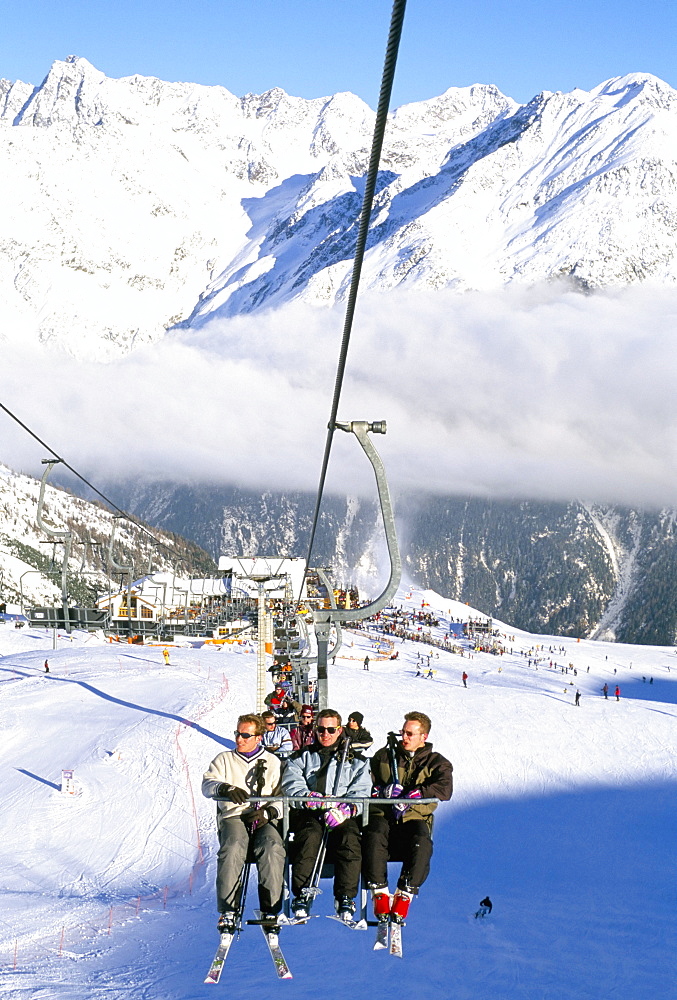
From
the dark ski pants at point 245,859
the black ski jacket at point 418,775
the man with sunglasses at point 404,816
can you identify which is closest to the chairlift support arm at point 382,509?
the man with sunglasses at point 404,816

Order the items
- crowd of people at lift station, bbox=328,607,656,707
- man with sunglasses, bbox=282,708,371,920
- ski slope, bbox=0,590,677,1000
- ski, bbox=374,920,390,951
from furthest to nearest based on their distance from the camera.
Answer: crowd of people at lift station, bbox=328,607,656,707
ski slope, bbox=0,590,677,1000
man with sunglasses, bbox=282,708,371,920
ski, bbox=374,920,390,951

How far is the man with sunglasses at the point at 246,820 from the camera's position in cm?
725

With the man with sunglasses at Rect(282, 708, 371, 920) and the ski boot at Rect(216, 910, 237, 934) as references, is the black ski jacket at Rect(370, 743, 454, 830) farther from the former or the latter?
the ski boot at Rect(216, 910, 237, 934)

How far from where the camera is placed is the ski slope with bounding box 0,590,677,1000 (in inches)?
679

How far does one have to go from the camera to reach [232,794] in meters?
7.23

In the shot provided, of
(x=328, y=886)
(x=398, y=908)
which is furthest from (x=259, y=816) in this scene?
(x=328, y=886)

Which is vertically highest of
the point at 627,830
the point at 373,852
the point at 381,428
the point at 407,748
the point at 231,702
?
the point at 381,428

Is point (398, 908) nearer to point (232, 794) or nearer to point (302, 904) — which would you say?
point (302, 904)

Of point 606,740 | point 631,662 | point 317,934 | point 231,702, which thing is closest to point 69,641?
point 231,702

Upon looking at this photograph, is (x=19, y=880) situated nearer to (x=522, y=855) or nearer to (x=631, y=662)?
(x=522, y=855)

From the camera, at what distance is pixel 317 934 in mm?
18609

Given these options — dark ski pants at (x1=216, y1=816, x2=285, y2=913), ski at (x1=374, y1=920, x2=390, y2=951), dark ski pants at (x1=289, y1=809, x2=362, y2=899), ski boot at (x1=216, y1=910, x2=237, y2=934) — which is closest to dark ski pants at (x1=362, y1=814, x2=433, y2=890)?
dark ski pants at (x1=289, y1=809, x2=362, y2=899)

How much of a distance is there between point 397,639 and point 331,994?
64191 mm

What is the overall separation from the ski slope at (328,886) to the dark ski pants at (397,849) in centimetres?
1022
